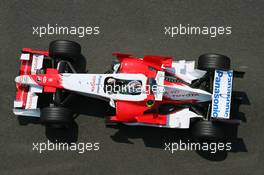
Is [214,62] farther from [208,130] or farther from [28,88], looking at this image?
[28,88]

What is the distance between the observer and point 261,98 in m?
5.37

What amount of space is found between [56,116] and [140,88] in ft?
4.35

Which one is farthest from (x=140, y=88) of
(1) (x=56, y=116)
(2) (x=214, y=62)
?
(1) (x=56, y=116)

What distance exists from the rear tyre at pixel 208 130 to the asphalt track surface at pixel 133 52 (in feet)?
1.77

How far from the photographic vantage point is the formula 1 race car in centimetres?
483

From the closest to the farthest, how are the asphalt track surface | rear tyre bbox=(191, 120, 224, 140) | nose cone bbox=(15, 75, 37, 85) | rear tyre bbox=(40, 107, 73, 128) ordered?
rear tyre bbox=(191, 120, 224, 140) < rear tyre bbox=(40, 107, 73, 128) < nose cone bbox=(15, 75, 37, 85) < the asphalt track surface

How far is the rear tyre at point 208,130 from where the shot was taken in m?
4.81

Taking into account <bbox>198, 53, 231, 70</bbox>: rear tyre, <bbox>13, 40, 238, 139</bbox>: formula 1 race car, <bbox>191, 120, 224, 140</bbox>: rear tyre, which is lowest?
<bbox>191, 120, 224, 140</bbox>: rear tyre

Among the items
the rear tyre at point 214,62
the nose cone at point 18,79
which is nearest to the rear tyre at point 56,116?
the nose cone at point 18,79

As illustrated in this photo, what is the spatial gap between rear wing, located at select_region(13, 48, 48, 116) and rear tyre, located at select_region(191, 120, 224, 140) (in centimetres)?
248

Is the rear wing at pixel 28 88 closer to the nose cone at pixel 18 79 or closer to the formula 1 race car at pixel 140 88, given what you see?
the formula 1 race car at pixel 140 88

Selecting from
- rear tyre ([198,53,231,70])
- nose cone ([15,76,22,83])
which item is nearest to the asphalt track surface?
nose cone ([15,76,22,83])

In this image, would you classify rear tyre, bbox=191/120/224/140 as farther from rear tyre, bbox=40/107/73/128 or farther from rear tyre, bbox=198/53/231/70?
rear tyre, bbox=40/107/73/128

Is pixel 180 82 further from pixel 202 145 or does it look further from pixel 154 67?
pixel 202 145
